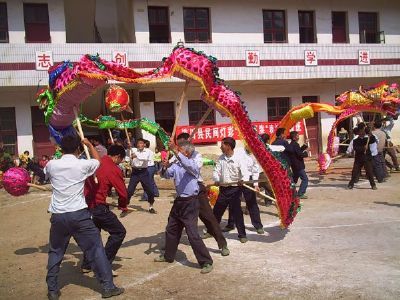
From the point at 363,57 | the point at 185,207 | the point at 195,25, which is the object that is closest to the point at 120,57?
the point at 195,25

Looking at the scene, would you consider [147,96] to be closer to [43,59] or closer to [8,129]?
[43,59]

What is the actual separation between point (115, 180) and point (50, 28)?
12163mm

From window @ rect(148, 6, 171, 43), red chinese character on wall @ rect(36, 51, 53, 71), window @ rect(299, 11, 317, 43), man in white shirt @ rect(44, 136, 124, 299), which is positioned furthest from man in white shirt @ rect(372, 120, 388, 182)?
red chinese character on wall @ rect(36, 51, 53, 71)

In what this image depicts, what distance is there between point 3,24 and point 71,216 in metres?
13.0

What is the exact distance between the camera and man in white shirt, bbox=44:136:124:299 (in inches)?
166

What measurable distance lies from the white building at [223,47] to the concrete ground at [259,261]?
24.8 ft

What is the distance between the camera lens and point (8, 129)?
1489 centimetres

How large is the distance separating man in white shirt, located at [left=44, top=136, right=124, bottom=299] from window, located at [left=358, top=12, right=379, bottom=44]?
17.8 m

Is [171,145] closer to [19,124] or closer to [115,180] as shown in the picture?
[115,180]

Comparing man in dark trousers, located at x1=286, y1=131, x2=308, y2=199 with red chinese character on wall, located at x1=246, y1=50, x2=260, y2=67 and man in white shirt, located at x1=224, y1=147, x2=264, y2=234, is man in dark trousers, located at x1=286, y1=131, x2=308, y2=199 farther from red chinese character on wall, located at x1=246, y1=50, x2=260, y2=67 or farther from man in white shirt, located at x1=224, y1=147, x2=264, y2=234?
red chinese character on wall, located at x1=246, y1=50, x2=260, y2=67

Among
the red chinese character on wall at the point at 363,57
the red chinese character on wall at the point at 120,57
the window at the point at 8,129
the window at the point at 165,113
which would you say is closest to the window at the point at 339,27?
the red chinese character on wall at the point at 363,57

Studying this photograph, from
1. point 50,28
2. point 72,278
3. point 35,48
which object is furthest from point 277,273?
point 50,28

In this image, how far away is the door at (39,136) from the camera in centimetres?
1523

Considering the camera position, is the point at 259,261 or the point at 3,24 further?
the point at 3,24
